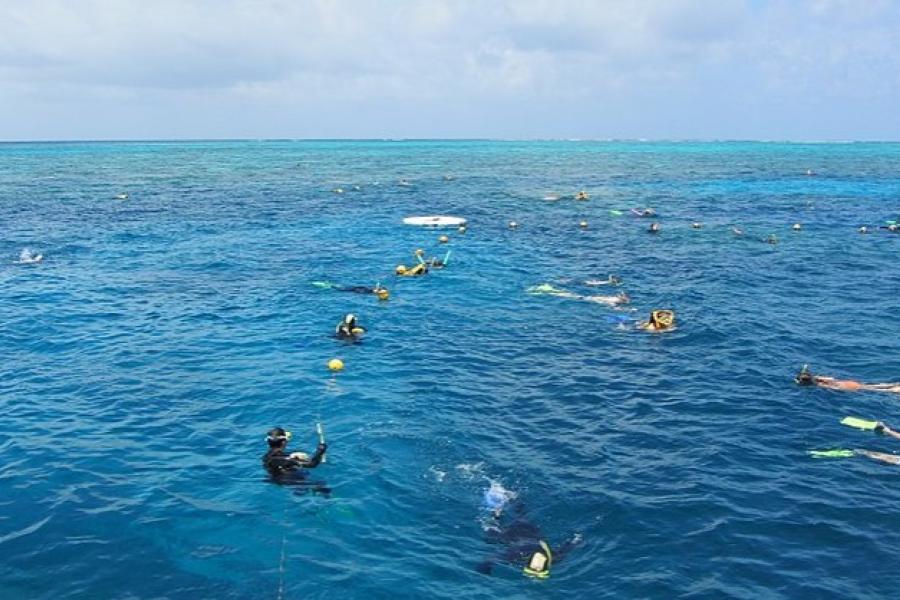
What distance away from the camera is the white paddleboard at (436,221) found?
197ft

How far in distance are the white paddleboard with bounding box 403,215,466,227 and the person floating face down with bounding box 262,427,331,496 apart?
42628 mm

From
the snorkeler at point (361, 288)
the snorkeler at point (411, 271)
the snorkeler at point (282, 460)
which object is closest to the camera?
the snorkeler at point (282, 460)

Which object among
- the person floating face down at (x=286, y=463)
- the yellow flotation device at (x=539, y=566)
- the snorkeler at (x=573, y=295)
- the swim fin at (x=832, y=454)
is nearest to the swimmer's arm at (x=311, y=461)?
the person floating face down at (x=286, y=463)

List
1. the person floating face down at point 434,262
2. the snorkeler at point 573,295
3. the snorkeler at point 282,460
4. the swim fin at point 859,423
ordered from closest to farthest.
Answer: the snorkeler at point 282,460
the swim fin at point 859,423
the snorkeler at point 573,295
the person floating face down at point 434,262

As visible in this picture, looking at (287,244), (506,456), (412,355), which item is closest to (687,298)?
(412,355)

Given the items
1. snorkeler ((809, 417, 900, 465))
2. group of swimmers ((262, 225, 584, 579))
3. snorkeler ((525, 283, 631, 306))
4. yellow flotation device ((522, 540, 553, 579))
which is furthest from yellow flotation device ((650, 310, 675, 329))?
yellow flotation device ((522, 540, 553, 579))

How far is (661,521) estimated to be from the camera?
54.2 feet

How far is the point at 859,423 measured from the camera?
21.3m

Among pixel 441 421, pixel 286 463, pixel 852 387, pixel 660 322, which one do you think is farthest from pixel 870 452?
pixel 286 463

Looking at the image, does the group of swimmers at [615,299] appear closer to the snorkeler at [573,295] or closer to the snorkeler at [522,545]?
the snorkeler at [573,295]

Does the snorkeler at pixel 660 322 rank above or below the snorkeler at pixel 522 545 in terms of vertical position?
above

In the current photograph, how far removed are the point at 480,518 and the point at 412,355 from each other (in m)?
11.9

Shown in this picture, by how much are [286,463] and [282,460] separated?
5.1 inches

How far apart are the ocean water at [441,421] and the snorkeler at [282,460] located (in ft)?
1.81
